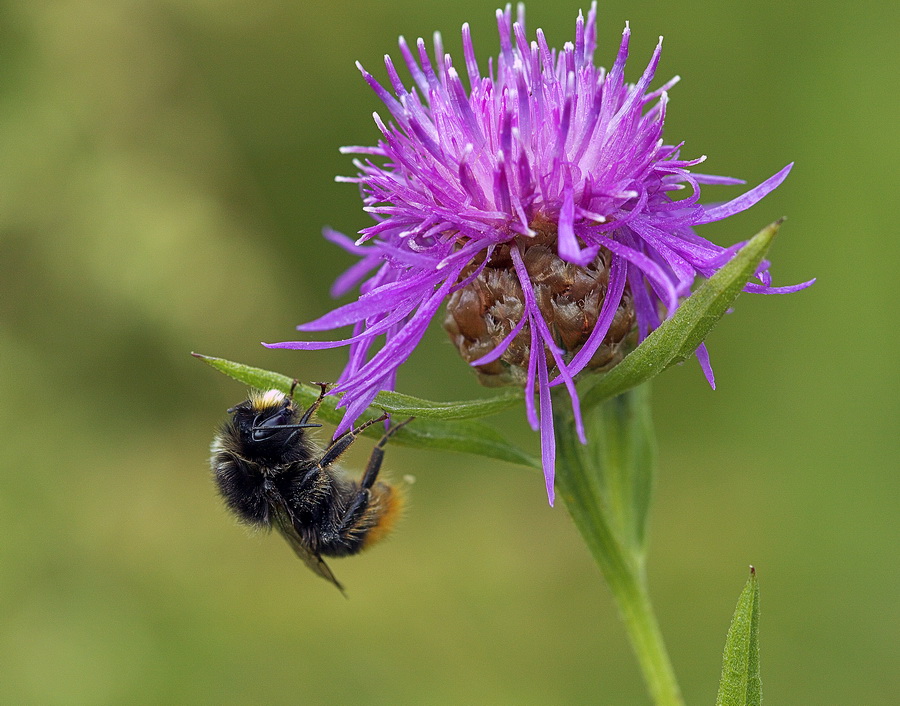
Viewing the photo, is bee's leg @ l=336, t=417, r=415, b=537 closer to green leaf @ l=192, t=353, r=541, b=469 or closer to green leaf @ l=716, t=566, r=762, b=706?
green leaf @ l=192, t=353, r=541, b=469

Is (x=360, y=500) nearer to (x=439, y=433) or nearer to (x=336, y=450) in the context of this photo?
(x=336, y=450)

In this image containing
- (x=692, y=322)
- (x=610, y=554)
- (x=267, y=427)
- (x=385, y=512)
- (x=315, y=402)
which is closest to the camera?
(x=692, y=322)

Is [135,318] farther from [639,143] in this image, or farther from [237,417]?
[639,143]

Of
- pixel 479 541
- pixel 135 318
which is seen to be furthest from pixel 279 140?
pixel 479 541

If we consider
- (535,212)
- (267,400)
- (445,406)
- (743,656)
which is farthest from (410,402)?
(743,656)

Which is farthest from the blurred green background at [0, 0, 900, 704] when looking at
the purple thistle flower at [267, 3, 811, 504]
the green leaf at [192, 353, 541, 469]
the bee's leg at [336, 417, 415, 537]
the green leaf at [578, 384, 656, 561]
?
the purple thistle flower at [267, 3, 811, 504]

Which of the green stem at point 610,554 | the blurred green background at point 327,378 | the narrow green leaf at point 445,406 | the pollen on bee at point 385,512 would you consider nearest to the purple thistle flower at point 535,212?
the narrow green leaf at point 445,406
